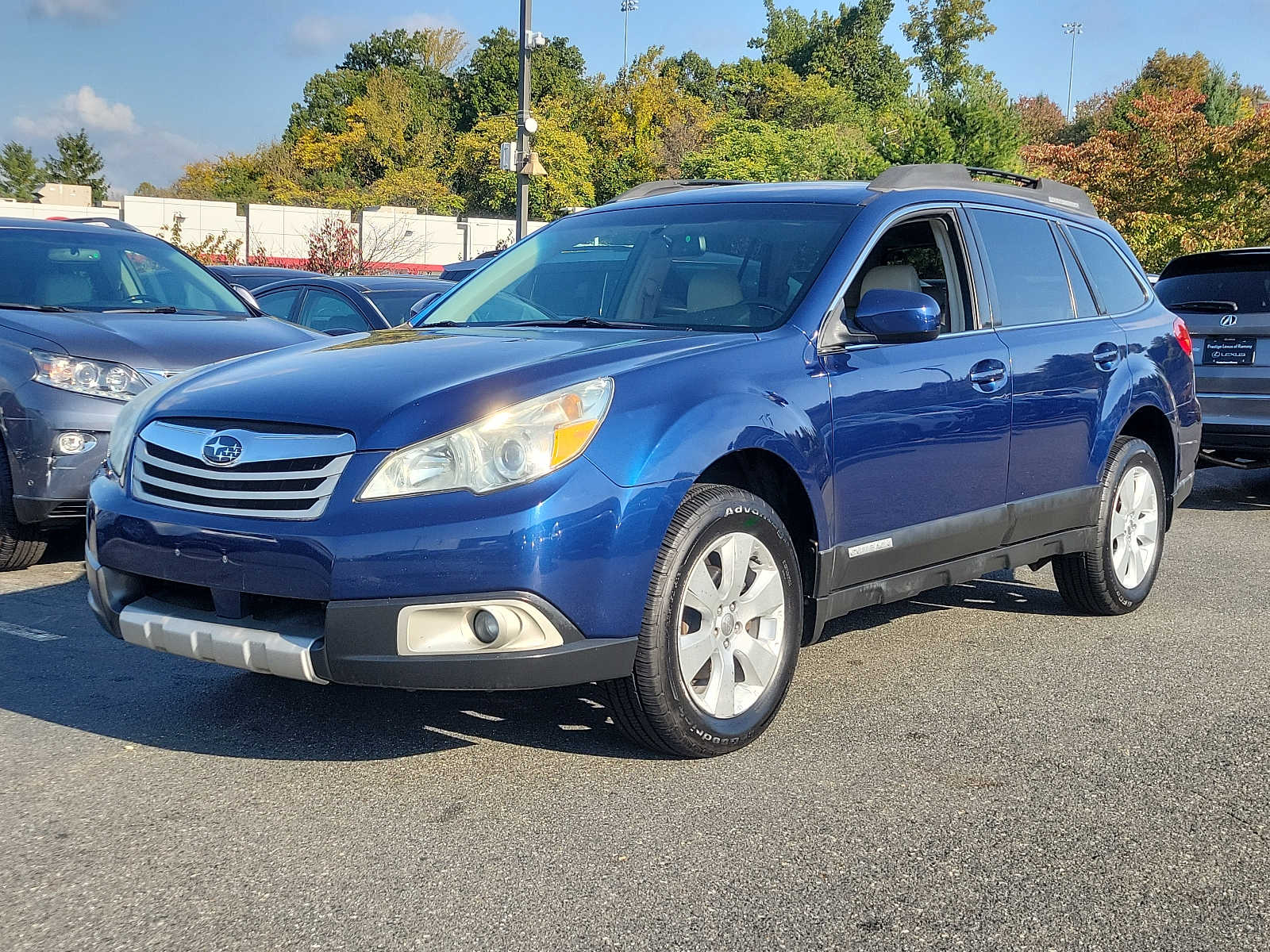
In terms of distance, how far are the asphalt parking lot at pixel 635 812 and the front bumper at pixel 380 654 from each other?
36 centimetres

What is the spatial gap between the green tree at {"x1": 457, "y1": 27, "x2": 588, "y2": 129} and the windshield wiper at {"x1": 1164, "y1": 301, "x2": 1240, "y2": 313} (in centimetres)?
9212

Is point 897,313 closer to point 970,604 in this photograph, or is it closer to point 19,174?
point 970,604

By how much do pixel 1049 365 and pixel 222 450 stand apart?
324 centimetres

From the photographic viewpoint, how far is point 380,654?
3.47 m

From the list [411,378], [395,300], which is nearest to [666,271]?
[411,378]

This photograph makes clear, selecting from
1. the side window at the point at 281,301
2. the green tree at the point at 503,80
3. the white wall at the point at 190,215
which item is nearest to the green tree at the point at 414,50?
the green tree at the point at 503,80

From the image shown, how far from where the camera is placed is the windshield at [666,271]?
4.57 m

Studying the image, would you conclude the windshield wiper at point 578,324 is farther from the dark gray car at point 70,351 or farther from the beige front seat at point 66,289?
the beige front seat at point 66,289

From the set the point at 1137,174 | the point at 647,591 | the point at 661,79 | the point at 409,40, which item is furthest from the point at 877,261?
the point at 409,40

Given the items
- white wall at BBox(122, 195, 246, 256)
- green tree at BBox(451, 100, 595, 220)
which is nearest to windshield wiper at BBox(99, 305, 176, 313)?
white wall at BBox(122, 195, 246, 256)

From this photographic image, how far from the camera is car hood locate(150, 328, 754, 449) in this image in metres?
3.56

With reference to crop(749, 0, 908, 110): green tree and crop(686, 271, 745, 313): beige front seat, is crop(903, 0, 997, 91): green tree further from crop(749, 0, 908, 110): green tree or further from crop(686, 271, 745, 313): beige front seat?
crop(686, 271, 745, 313): beige front seat

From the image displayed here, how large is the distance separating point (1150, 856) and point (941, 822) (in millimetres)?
515

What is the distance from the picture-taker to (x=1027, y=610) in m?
6.18
